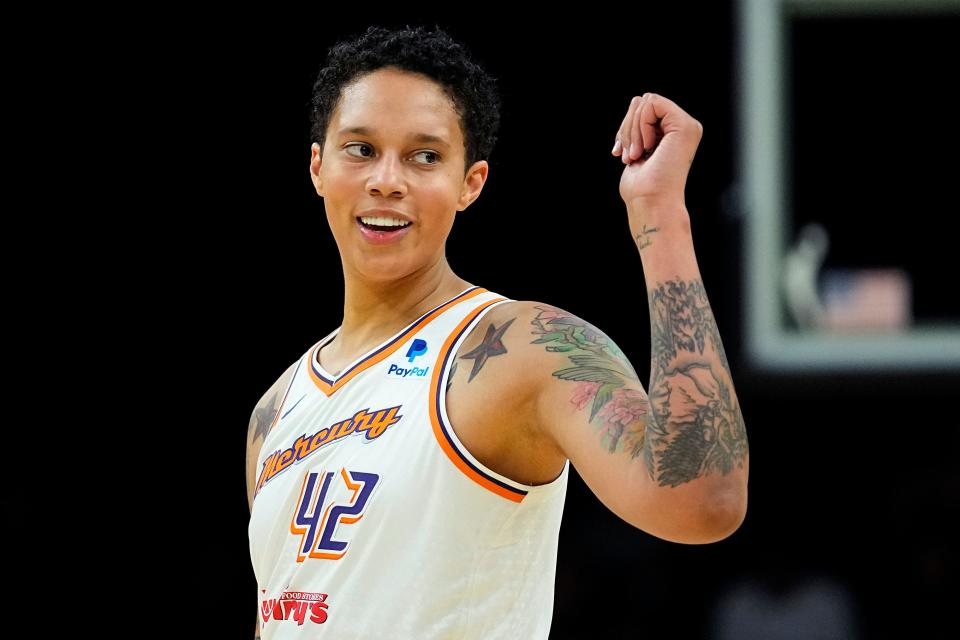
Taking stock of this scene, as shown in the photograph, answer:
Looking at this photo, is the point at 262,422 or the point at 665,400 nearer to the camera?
the point at 665,400

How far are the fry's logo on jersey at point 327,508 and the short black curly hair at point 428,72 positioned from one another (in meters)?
0.66

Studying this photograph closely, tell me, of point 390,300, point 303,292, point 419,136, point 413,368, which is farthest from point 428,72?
point 303,292

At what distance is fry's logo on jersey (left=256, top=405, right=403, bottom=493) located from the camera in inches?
92.1

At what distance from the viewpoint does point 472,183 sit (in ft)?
8.64

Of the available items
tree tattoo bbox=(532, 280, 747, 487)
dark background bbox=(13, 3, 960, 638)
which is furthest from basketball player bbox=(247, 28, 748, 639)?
dark background bbox=(13, 3, 960, 638)

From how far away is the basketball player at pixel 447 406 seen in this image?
1.88 meters

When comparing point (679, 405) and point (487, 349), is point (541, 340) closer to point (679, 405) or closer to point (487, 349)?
point (487, 349)

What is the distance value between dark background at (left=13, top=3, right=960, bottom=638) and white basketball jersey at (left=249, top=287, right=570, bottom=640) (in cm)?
368

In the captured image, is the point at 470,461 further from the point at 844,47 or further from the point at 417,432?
the point at 844,47

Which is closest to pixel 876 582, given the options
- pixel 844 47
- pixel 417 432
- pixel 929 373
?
pixel 929 373

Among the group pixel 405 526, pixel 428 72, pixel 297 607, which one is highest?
pixel 428 72

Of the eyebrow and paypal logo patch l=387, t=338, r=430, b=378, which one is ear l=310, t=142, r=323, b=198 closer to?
the eyebrow

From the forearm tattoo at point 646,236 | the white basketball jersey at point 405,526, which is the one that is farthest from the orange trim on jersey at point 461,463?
the forearm tattoo at point 646,236

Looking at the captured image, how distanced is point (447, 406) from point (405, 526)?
209 mm
